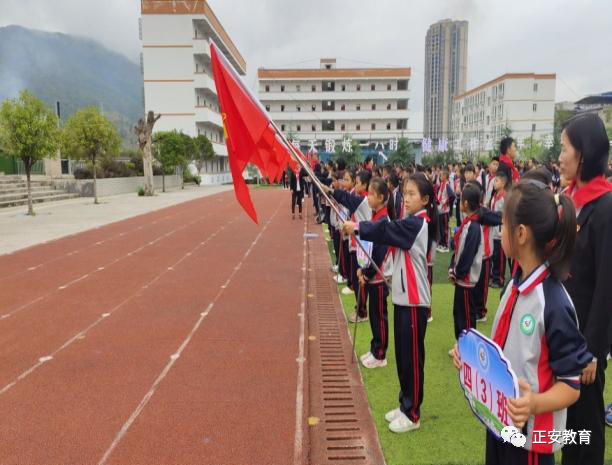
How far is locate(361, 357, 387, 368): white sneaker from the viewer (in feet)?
14.0

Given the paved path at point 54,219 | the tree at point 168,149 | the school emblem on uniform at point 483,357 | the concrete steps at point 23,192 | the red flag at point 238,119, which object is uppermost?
the tree at point 168,149

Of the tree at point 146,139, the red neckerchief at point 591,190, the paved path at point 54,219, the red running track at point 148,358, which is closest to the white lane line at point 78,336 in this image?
the red running track at point 148,358

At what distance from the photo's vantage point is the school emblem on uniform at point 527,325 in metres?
1.69

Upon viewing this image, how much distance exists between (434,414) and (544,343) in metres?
1.98

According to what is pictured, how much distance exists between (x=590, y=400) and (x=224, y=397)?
2459 millimetres

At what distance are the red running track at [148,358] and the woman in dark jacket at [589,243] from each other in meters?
1.64

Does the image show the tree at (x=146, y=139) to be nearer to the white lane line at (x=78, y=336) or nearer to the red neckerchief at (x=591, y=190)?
the white lane line at (x=78, y=336)

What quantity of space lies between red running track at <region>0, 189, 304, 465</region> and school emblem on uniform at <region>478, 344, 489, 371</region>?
5.64ft

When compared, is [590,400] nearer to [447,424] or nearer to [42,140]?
[447,424]

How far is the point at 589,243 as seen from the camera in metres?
2.31

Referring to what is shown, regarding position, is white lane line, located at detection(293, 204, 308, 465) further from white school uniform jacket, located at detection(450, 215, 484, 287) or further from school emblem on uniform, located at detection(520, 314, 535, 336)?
school emblem on uniform, located at detection(520, 314, 535, 336)

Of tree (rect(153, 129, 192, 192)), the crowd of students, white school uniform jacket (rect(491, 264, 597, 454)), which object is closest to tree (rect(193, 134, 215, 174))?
tree (rect(153, 129, 192, 192))

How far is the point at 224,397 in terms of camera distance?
12.2ft

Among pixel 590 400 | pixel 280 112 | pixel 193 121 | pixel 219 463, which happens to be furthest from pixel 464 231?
pixel 280 112
